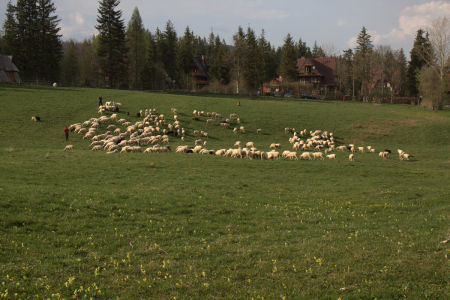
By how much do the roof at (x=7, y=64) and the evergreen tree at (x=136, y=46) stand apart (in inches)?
1136

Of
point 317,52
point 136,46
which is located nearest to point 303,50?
point 317,52

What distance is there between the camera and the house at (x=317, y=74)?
376 feet

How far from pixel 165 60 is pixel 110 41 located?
2411 cm

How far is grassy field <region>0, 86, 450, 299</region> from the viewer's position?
7941 millimetres

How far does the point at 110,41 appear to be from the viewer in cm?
8756

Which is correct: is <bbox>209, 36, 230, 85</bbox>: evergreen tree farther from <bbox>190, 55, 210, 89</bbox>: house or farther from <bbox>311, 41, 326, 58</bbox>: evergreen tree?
<bbox>311, 41, 326, 58</bbox>: evergreen tree

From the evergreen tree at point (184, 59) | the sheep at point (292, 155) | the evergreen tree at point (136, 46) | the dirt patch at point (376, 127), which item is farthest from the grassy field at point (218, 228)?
the evergreen tree at point (184, 59)

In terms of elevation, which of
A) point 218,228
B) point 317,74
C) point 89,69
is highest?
point 89,69

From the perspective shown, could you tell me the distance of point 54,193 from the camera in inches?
603

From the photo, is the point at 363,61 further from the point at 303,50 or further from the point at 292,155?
the point at 292,155

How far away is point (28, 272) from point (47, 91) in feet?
213

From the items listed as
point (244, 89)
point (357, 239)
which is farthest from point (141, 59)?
point (357, 239)

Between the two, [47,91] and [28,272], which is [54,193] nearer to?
[28,272]

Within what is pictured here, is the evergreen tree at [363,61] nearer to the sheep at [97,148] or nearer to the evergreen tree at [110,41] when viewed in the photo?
the evergreen tree at [110,41]
